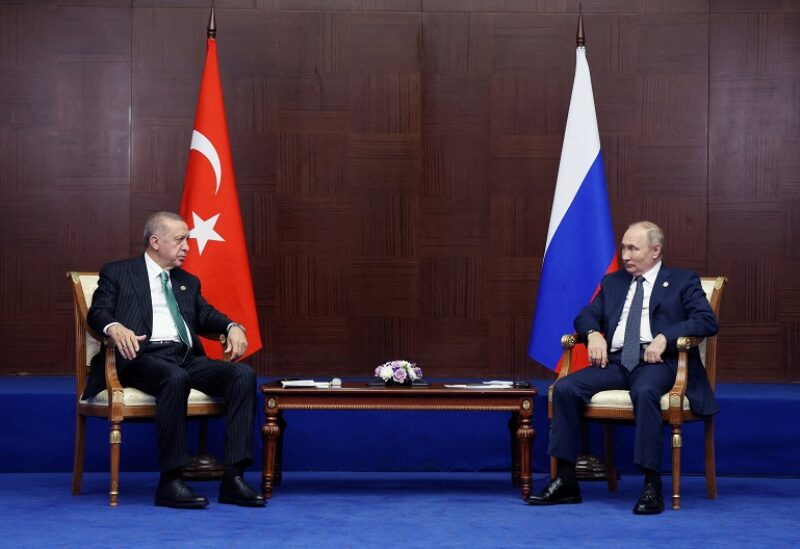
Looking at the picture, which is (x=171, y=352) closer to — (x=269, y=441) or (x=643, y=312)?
(x=269, y=441)

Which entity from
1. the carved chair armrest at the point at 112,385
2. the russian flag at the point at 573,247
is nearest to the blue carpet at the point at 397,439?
the russian flag at the point at 573,247

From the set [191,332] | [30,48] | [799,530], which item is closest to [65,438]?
[191,332]

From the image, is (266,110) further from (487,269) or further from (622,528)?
(622,528)

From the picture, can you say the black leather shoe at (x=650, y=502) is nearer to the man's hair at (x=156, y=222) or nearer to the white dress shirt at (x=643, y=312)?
the white dress shirt at (x=643, y=312)

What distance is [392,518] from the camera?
4359 mm

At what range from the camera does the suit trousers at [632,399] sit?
4.55m

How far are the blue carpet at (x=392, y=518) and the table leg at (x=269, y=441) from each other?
0.24ft

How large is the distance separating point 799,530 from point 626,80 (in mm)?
3522

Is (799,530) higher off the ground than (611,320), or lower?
lower

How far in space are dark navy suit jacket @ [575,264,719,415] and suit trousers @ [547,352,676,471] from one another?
0.39 ft

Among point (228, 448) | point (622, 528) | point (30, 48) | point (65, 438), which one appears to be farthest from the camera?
point (30, 48)

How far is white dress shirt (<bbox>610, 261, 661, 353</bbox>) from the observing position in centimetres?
498

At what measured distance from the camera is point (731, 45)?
271 inches

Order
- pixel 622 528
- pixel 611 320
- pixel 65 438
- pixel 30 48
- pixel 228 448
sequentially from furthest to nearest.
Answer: pixel 30 48 < pixel 65 438 < pixel 611 320 < pixel 228 448 < pixel 622 528
